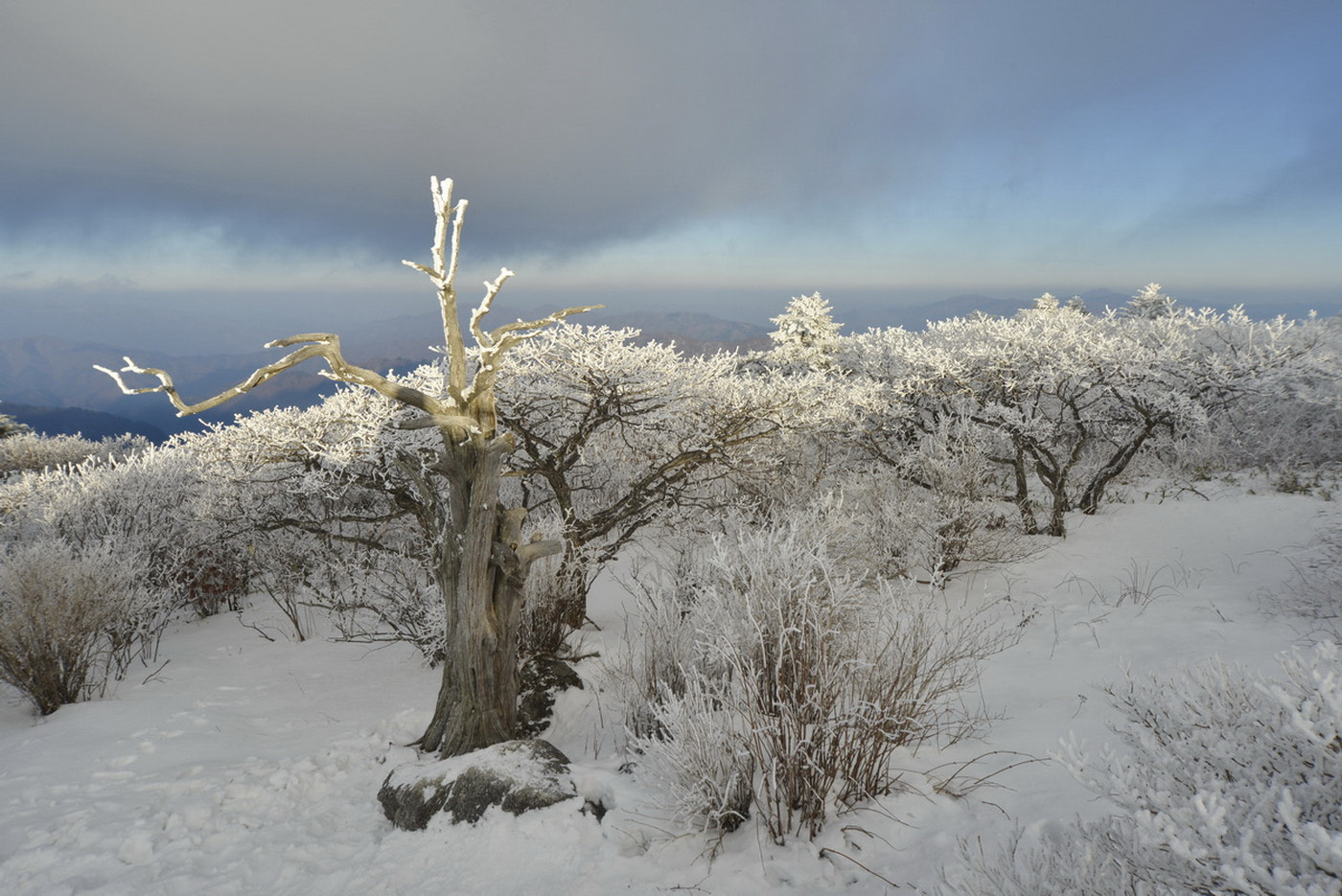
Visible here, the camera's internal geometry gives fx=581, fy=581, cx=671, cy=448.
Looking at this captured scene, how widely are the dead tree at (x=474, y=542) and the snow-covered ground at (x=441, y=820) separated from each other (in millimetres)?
740

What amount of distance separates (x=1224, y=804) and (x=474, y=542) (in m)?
4.24

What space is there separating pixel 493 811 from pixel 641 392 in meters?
5.13

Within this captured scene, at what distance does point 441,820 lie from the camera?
3479mm

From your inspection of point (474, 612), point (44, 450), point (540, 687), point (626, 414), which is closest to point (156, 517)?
point (540, 687)

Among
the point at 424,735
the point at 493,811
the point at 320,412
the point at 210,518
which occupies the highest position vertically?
the point at 320,412

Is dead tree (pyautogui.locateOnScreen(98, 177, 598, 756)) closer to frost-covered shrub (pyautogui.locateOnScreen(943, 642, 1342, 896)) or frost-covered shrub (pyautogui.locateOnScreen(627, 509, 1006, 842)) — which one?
frost-covered shrub (pyautogui.locateOnScreen(627, 509, 1006, 842))

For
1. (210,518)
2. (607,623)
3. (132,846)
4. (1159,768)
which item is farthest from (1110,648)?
(210,518)

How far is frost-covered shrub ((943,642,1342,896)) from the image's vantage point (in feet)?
4.59

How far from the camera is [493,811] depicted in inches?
134

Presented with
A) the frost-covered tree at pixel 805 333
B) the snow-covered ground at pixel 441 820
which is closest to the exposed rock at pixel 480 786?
the snow-covered ground at pixel 441 820

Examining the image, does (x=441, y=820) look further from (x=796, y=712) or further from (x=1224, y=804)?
(x=1224, y=804)

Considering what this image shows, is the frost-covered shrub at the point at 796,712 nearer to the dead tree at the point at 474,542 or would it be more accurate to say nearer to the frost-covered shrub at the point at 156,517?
the dead tree at the point at 474,542

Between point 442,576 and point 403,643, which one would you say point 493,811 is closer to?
point 442,576

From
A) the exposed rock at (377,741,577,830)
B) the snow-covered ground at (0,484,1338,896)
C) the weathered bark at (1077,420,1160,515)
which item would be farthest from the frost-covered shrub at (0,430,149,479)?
the weathered bark at (1077,420,1160,515)
